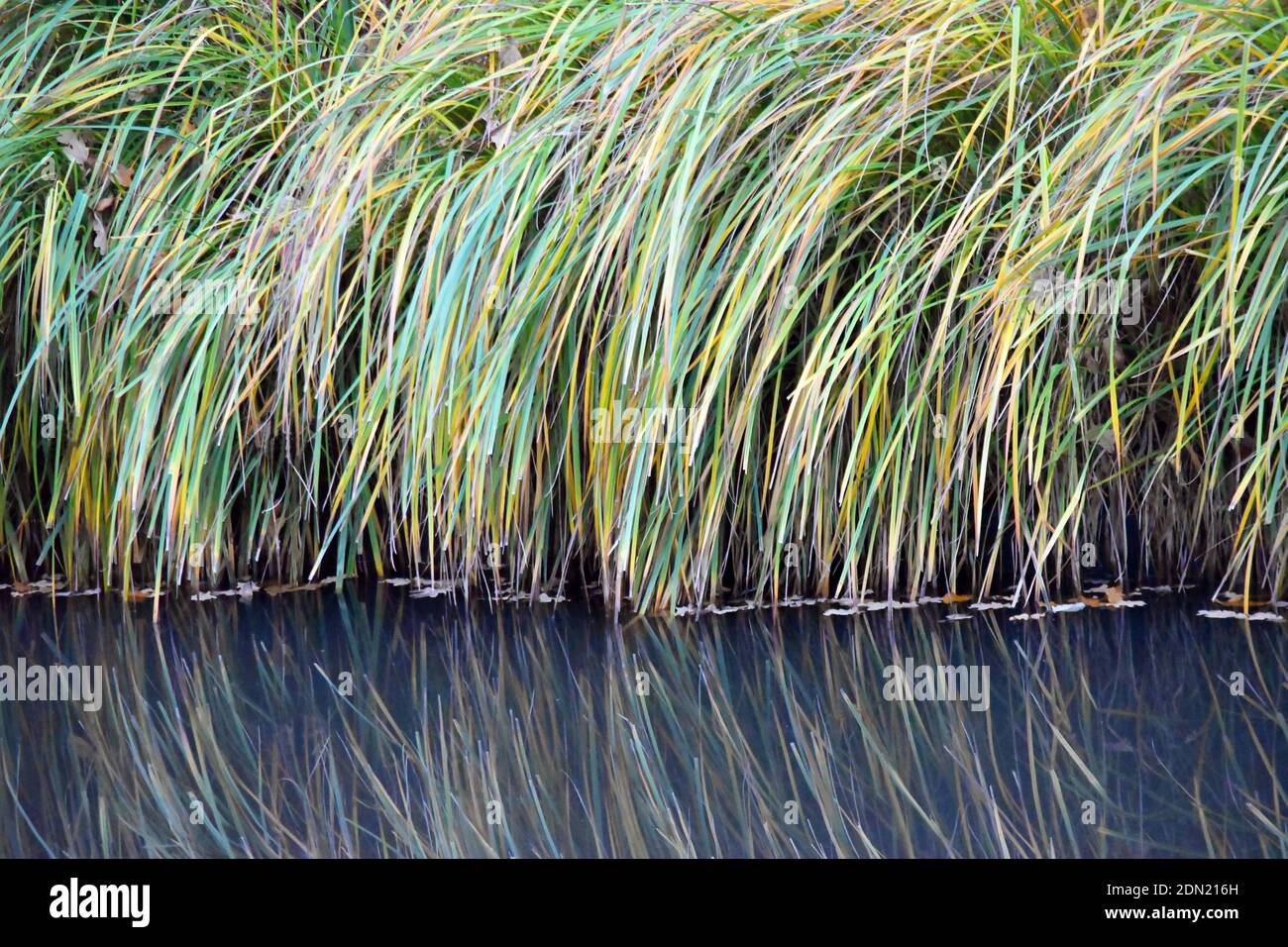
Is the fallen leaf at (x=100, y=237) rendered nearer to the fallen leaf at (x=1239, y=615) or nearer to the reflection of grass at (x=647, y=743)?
the reflection of grass at (x=647, y=743)

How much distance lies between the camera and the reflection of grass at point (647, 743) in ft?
5.82

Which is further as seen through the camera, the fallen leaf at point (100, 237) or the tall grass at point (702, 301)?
the fallen leaf at point (100, 237)

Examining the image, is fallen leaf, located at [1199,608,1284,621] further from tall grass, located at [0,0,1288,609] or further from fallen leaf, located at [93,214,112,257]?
fallen leaf, located at [93,214,112,257]

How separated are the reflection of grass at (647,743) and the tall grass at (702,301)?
0.62ft

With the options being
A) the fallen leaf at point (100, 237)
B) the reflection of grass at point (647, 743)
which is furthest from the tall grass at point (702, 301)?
the reflection of grass at point (647, 743)

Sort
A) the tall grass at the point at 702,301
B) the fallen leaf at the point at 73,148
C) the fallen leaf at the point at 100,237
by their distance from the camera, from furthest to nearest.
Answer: the fallen leaf at the point at 73,148 < the fallen leaf at the point at 100,237 < the tall grass at the point at 702,301

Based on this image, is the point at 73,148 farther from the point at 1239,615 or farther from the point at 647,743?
the point at 1239,615

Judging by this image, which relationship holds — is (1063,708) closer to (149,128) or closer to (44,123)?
(149,128)

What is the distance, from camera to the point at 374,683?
248cm

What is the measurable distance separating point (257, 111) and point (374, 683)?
149cm

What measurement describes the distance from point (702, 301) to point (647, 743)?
2.88 feet

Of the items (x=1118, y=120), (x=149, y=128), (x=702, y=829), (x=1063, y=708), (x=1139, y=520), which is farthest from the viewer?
(x=149, y=128)

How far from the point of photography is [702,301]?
2.58 meters
